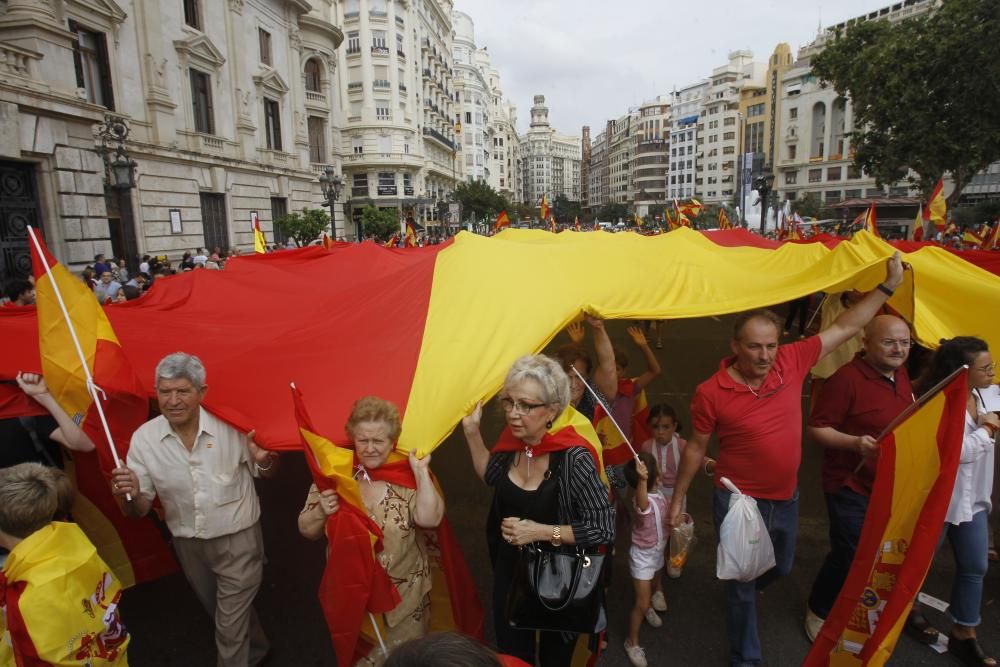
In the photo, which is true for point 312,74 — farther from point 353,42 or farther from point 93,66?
point 353,42

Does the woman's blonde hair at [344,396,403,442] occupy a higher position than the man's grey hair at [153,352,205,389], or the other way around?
the man's grey hair at [153,352,205,389]

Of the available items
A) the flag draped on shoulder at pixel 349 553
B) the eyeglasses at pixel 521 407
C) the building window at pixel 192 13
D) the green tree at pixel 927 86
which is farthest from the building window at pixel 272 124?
the eyeglasses at pixel 521 407

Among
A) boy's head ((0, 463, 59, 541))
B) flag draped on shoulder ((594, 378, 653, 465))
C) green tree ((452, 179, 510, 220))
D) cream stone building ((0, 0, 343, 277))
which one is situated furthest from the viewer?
green tree ((452, 179, 510, 220))

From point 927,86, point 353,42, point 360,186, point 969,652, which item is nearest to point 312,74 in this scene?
point 360,186

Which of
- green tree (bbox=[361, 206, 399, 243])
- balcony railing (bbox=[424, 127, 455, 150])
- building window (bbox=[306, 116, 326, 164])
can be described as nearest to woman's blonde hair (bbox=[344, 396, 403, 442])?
green tree (bbox=[361, 206, 399, 243])

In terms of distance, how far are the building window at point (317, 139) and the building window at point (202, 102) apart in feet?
39.3

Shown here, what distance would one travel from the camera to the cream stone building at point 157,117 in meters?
11.1

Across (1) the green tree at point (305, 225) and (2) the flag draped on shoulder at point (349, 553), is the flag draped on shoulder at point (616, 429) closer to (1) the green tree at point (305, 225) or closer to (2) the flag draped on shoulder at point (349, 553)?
(2) the flag draped on shoulder at point (349, 553)

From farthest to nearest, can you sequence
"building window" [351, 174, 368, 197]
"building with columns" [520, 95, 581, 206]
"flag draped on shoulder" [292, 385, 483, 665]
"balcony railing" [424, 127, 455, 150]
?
"building with columns" [520, 95, 581, 206] → "balcony railing" [424, 127, 455, 150] → "building window" [351, 174, 368, 197] → "flag draped on shoulder" [292, 385, 483, 665]

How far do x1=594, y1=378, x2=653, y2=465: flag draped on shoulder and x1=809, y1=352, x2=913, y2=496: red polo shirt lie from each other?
1.05 meters

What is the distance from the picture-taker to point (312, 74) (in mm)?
31859

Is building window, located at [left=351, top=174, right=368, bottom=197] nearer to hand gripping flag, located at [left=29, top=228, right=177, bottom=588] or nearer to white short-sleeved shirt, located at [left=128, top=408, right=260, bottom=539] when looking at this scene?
hand gripping flag, located at [left=29, top=228, right=177, bottom=588]

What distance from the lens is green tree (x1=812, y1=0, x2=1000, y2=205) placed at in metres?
14.9

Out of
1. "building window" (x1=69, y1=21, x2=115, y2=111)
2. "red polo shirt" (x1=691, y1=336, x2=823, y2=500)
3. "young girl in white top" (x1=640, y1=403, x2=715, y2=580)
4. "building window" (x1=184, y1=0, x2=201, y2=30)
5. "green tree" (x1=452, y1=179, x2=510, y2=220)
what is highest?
"building window" (x1=184, y1=0, x2=201, y2=30)
